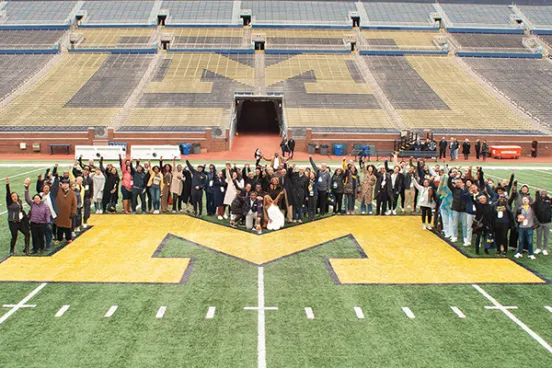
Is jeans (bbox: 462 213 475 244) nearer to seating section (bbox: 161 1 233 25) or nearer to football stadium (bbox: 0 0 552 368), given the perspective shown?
football stadium (bbox: 0 0 552 368)

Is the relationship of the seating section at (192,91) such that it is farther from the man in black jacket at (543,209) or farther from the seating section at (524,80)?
the man in black jacket at (543,209)

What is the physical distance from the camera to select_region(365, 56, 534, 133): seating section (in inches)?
1453

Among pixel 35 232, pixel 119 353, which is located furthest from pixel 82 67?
pixel 119 353

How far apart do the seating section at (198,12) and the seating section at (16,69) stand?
15778 millimetres

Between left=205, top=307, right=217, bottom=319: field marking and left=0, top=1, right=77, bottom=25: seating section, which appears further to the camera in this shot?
left=0, top=1, right=77, bottom=25: seating section

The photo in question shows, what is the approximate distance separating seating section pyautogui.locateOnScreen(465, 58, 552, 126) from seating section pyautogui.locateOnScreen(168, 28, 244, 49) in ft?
80.8

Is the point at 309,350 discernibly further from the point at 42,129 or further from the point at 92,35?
the point at 92,35

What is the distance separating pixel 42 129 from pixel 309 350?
32.2 metres

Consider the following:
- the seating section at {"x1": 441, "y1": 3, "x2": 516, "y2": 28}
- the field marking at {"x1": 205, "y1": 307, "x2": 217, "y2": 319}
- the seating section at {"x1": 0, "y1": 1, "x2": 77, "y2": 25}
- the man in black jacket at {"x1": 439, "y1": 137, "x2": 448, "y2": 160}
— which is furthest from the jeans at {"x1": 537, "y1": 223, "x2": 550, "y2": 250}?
the seating section at {"x1": 0, "y1": 1, "x2": 77, "y2": 25}

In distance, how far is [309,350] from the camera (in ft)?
25.1

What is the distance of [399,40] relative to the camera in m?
54.9

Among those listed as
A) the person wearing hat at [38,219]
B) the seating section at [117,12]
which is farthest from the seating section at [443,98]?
the person wearing hat at [38,219]

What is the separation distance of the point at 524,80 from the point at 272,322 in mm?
46198

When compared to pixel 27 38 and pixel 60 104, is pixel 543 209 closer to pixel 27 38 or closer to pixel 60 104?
pixel 60 104
